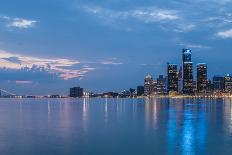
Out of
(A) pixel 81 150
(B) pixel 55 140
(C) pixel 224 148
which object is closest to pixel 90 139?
(B) pixel 55 140

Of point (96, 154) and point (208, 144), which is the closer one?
point (96, 154)

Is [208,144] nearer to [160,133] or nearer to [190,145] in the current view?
[190,145]

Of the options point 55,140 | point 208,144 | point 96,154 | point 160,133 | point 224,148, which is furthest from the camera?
point 160,133

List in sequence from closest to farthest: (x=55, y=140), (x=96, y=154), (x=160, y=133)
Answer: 1. (x=96, y=154)
2. (x=55, y=140)
3. (x=160, y=133)

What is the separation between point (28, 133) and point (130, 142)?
570 inches

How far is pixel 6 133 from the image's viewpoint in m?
48.8

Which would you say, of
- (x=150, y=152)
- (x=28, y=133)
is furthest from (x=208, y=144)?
(x=28, y=133)

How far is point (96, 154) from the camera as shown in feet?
108

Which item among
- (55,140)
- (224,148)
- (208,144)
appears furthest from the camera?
(55,140)

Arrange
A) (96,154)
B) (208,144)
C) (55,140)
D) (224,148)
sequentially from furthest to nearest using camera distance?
(55,140)
(208,144)
(224,148)
(96,154)

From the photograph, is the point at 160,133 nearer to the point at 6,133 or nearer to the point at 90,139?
the point at 90,139

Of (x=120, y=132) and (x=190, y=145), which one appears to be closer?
(x=190, y=145)

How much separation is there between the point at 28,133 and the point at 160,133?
599 inches

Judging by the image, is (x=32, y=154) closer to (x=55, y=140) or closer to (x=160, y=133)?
(x=55, y=140)
